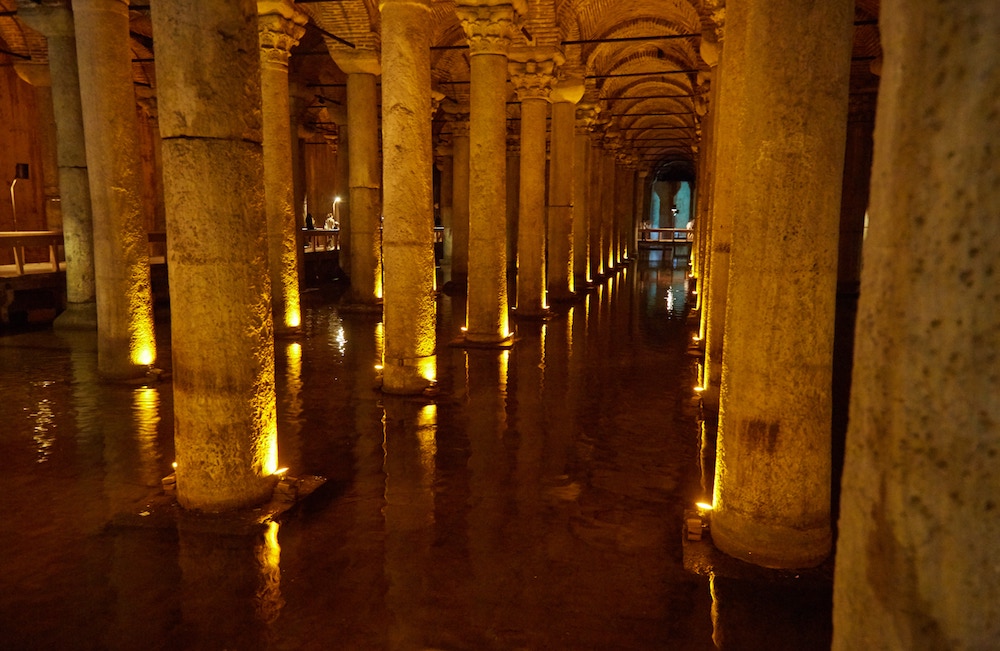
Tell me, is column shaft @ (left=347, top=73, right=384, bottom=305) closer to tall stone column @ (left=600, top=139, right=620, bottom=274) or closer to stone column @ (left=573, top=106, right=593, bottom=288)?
stone column @ (left=573, top=106, right=593, bottom=288)

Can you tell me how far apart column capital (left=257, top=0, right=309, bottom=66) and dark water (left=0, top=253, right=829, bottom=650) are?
5.34 meters

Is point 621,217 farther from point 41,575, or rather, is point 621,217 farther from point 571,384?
point 41,575

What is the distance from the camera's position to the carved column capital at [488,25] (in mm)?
9227

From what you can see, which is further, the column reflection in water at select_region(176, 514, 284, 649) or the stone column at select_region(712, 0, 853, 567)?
the stone column at select_region(712, 0, 853, 567)

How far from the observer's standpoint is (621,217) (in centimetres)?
2827

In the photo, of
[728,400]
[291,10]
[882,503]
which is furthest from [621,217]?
[882,503]

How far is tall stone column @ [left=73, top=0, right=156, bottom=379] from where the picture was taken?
7406 millimetres

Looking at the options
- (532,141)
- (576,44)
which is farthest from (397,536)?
(576,44)

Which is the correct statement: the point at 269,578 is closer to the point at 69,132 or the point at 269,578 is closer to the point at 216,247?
the point at 216,247

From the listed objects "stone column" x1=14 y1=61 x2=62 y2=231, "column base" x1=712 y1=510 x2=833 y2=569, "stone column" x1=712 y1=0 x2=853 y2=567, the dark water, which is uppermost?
"stone column" x1=14 y1=61 x2=62 y2=231

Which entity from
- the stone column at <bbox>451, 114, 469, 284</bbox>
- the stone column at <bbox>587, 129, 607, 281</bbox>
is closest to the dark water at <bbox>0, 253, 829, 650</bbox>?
the stone column at <bbox>451, 114, 469, 284</bbox>

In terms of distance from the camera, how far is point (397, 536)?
13.5ft

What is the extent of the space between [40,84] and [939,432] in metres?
16.1

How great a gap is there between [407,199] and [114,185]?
10.9 feet
